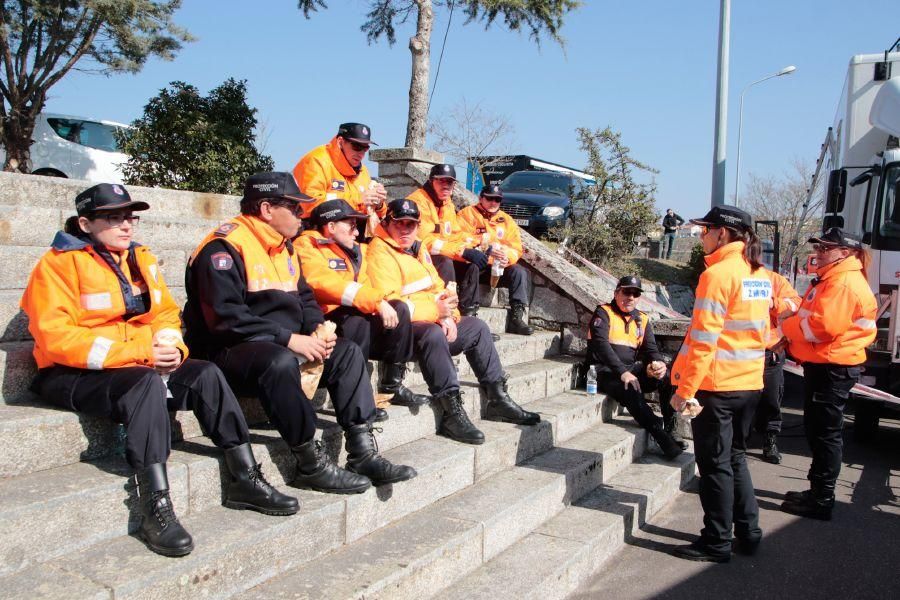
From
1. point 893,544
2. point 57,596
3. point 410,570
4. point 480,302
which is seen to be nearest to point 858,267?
point 893,544

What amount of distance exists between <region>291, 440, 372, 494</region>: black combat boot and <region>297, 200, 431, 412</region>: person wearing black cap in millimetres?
837

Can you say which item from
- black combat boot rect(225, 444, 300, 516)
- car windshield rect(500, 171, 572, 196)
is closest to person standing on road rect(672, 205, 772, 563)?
black combat boot rect(225, 444, 300, 516)

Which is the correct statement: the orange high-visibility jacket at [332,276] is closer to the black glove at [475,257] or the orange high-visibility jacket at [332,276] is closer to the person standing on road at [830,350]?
the black glove at [475,257]

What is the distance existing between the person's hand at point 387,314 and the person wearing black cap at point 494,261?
7.27 ft

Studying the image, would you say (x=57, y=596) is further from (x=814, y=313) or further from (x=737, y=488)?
(x=814, y=313)

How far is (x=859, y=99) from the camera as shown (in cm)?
924

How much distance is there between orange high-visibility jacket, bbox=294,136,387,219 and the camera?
6023 mm

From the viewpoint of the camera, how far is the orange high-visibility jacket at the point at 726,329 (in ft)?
14.1

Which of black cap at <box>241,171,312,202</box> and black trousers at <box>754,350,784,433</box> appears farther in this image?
black trousers at <box>754,350,784,433</box>

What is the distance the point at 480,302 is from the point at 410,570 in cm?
438

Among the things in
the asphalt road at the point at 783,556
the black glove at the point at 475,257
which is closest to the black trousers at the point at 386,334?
the asphalt road at the point at 783,556

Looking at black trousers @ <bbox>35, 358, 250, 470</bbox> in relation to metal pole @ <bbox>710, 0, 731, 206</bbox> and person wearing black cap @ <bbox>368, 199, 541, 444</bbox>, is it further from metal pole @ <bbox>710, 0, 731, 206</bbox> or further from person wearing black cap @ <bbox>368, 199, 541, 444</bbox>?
metal pole @ <bbox>710, 0, 731, 206</bbox>

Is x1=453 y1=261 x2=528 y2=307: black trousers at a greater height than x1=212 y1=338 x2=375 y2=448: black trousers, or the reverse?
x1=453 y1=261 x2=528 y2=307: black trousers

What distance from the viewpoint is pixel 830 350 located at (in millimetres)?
5406
